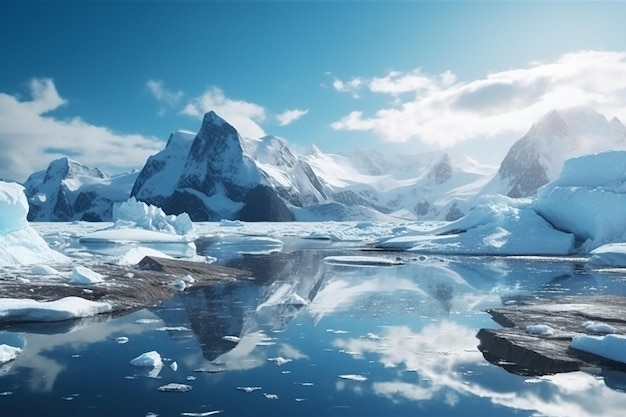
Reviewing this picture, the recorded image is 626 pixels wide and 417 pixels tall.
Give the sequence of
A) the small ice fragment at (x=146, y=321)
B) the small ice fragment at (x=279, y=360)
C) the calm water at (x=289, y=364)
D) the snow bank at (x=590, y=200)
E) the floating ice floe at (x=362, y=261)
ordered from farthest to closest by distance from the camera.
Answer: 1. the snow bank at (x=590, y=200)
2. the floating ice floe at (x=362, y=261)
3. the small ice fragment at (x=146, y=321)
4. the small ice fragment at (x=279, y=360)
5. the calm water at (x=289, y=364)

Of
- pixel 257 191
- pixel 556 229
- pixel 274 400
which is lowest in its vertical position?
pixel 274 400

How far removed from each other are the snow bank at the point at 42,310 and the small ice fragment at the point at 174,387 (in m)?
6.56

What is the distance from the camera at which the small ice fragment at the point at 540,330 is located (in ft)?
45.8

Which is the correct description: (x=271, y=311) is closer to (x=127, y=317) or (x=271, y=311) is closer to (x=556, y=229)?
(x=127, y=317)

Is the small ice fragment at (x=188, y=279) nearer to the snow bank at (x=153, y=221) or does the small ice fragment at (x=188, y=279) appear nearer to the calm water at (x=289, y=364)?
the calm water at (x=289, y=364)

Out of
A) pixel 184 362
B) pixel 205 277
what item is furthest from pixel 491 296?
pixel 184 362

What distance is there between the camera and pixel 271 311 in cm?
1784

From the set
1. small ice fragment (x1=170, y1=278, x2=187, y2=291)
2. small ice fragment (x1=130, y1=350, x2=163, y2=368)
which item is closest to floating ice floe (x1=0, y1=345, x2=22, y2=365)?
small ice fragment (x1=130, y1=350, x2=163, y2=368)

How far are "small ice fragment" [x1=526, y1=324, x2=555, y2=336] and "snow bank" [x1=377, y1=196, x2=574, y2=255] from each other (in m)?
26.6

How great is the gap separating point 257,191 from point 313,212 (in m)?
19.2

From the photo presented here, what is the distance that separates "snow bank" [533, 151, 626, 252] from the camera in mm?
38719

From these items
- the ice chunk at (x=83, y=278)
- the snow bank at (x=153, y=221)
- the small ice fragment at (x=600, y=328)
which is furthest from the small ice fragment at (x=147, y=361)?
the snow bank at (x=153, y=221)

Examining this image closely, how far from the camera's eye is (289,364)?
11.9 meters

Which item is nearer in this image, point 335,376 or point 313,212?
point 335,376
